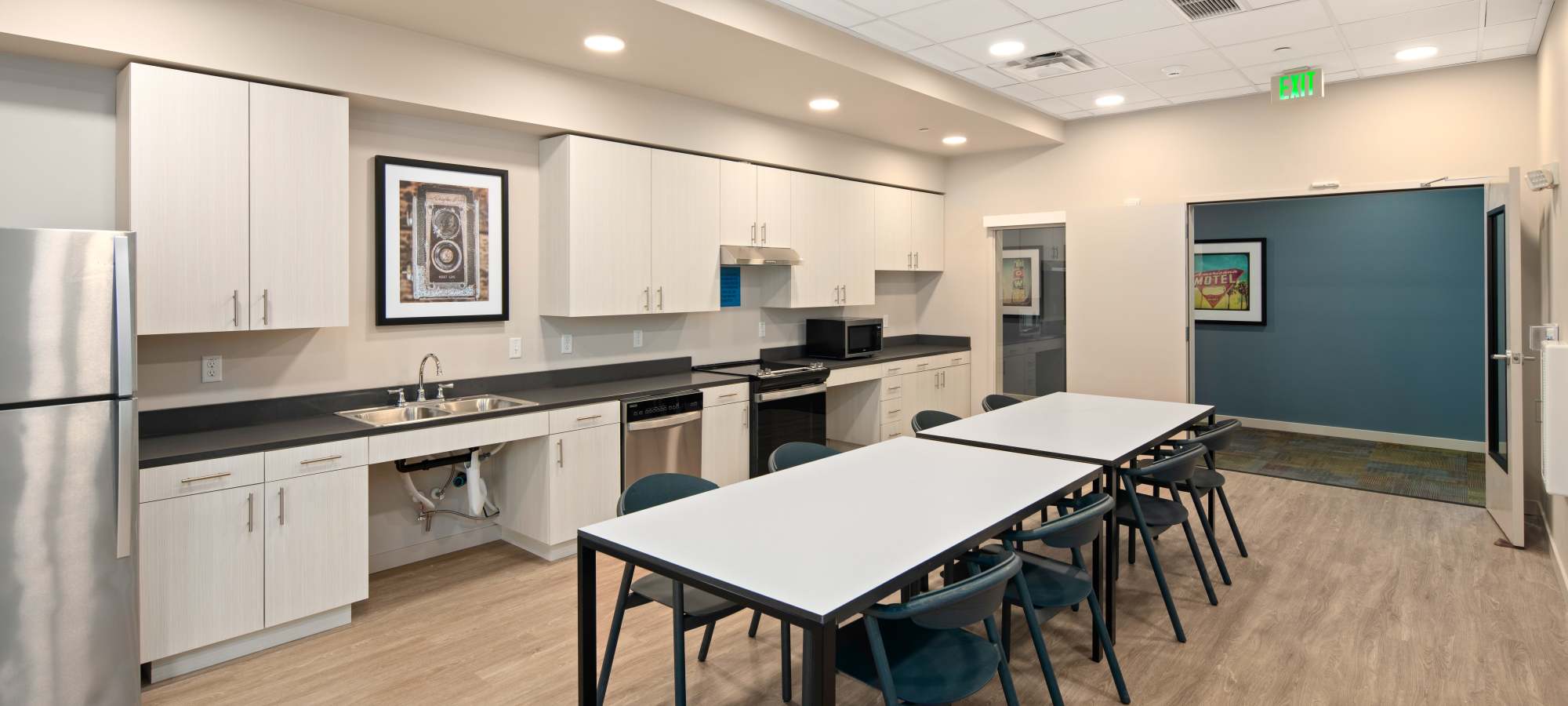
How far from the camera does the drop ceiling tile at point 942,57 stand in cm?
461

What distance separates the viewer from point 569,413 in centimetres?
407

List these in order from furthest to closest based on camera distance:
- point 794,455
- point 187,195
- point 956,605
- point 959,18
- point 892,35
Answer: point 892,35
point 959,18
point 794,455
point 187,195
point 956,605

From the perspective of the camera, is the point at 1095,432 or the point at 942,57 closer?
the point at 1095,432

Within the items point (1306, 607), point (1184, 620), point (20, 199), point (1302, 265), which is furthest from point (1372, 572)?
point (20, 199)

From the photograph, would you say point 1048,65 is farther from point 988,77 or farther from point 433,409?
point 433,409

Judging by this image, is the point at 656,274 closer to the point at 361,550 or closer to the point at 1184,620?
the point at 361,550

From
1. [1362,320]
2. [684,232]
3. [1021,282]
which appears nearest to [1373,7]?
[1021,282]

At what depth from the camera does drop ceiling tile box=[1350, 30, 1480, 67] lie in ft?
14.5

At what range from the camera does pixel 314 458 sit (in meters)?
3.16

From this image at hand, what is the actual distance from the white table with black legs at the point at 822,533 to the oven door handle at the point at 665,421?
1.54 m

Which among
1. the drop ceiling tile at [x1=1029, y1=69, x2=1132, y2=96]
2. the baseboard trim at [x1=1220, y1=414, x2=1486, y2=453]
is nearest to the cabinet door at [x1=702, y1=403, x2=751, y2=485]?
the drop ceiling tile at [x1=1029, y1=69, x2=1132, y2=96]

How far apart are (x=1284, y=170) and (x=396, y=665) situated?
6070 millimetres

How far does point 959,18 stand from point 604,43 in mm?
1748

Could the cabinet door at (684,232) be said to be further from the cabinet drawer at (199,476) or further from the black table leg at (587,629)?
the black table leg at (587,629)
